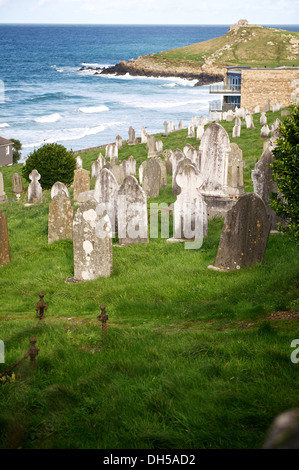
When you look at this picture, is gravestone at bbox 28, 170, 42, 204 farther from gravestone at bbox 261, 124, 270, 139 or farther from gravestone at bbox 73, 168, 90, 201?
gravestone at bbox 261, 124, 270, 139

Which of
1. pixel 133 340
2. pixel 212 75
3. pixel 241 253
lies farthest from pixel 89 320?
pixel 212 75

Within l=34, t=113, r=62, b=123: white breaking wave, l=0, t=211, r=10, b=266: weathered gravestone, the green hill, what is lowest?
l=34, t=113, r=62, b=123: white breaking wave

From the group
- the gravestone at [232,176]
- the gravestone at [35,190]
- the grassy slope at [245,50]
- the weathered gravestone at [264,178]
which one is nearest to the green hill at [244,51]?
the grassy slope at [245,50]

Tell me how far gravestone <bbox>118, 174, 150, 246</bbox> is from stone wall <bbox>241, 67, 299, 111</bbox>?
44663 mm

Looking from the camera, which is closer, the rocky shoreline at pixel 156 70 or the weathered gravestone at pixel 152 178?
the weathered gravestone at pixel 152 178

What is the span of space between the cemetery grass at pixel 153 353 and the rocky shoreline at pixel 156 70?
118425 millimetres

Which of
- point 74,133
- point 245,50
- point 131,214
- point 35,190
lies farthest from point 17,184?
point 245,50

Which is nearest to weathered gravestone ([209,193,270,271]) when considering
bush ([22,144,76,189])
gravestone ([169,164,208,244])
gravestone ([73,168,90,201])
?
gravestone ([169,164,208,244])

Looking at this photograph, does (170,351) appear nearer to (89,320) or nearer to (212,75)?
(89,320)

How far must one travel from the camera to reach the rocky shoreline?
413 feet

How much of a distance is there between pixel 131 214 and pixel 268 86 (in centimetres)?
4693

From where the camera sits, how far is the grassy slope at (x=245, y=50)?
366 feet

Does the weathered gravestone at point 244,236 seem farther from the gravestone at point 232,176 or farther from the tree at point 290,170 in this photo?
the gravestone at point 232,176
